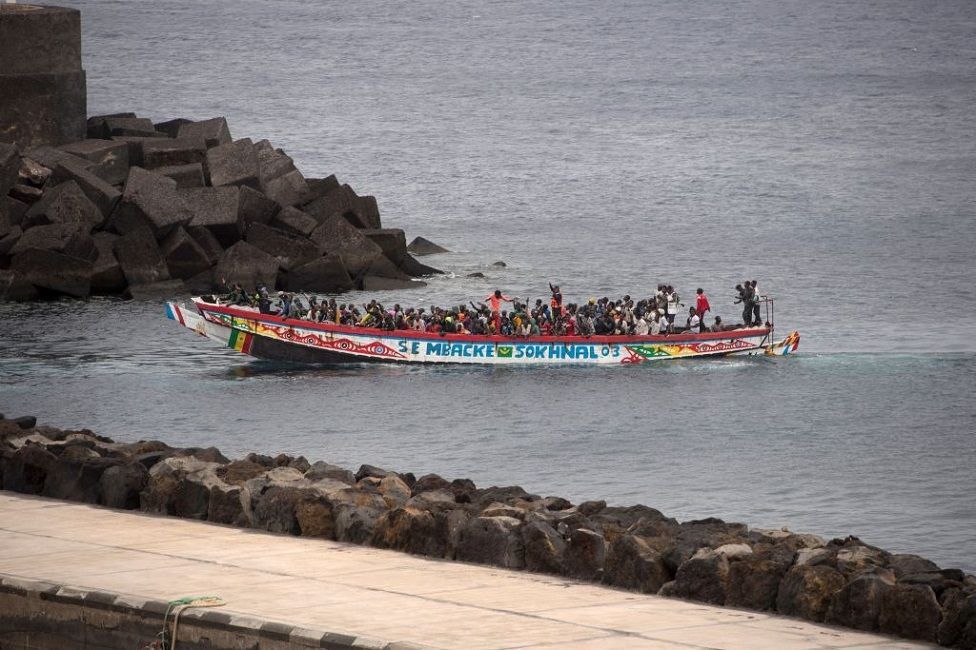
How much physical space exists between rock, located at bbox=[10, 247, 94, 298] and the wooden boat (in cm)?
1121

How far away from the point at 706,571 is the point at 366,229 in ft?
156

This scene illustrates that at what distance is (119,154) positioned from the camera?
63844 mm

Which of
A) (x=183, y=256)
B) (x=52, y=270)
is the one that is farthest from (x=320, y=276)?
(x=52, y=270)

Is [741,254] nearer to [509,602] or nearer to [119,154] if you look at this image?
[119,154]

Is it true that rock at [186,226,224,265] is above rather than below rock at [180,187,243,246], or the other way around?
below

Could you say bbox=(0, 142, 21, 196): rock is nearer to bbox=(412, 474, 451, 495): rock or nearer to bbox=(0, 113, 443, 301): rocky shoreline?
bbox=(0, 113, 443, 301): rocky shoreline

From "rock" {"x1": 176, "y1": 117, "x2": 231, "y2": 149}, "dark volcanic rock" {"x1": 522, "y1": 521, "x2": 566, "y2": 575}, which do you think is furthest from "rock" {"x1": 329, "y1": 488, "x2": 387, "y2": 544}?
"rock" {"x1": 176, "y1": 117, "x2": 231, "y2": 149}

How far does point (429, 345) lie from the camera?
48.8m

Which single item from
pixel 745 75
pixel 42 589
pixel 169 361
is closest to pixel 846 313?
pixel 169 361

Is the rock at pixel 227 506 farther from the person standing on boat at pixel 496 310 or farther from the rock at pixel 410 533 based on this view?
the person standing on boat at pixel 496 310

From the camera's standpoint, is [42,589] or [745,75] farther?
[745,75]

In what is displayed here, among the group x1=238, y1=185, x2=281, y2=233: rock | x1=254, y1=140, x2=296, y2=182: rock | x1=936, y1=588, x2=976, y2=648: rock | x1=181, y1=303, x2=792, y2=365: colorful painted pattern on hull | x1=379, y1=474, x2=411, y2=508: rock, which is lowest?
x1=936, y1=588, x2=976, y2=648: rock

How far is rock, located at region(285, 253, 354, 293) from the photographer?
60.5 meters

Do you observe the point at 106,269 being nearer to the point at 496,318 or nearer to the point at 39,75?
the point at 39,75
